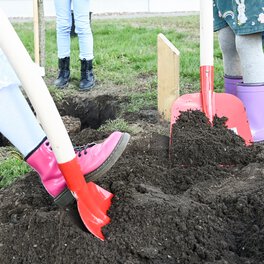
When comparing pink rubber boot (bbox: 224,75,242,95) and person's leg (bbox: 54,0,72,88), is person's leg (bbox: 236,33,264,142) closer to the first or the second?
pink rubber boot (bbox: 224,75,242,95)

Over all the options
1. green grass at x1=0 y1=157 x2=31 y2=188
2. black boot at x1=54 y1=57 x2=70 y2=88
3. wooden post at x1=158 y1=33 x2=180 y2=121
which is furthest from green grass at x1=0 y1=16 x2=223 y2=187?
wooden post at x1=158 y1=33 x2=180 y2=121

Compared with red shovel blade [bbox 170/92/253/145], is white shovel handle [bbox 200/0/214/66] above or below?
above

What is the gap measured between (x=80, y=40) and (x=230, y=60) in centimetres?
152

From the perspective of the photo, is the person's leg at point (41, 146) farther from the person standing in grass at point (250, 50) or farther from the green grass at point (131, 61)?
the person standing in grass at point (250, 50)

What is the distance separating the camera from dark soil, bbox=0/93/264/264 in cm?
221

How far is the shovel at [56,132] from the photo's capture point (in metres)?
2.02

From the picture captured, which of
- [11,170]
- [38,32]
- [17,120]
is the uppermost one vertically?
[38,32]

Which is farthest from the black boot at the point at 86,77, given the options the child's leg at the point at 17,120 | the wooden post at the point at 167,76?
the child's leg at the point at 17,120

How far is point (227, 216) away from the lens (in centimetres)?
246

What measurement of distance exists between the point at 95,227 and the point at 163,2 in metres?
10.3

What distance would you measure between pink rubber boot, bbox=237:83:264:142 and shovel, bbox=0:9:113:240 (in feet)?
4.70

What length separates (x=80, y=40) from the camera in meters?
4.90

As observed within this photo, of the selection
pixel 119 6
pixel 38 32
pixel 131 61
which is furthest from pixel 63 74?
pixel 119 6

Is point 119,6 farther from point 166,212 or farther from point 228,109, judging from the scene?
point 166,212
